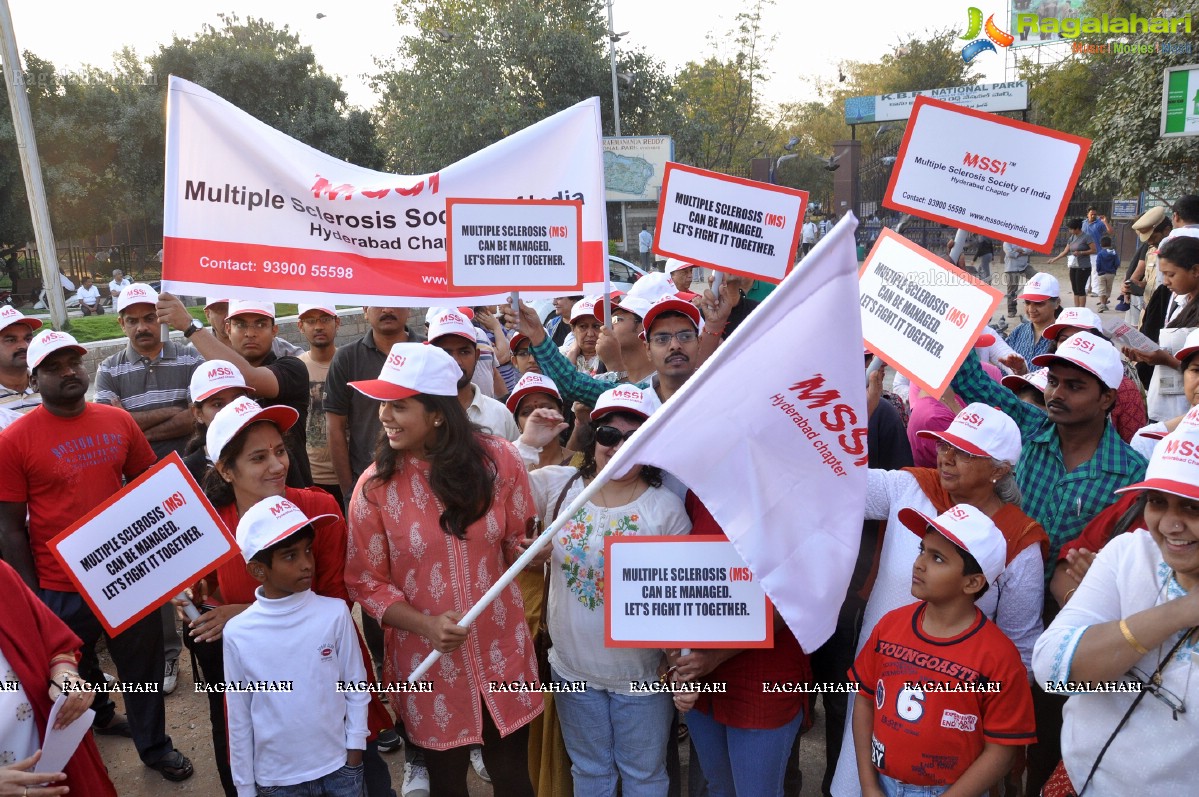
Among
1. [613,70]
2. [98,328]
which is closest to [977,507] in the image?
[98,328]

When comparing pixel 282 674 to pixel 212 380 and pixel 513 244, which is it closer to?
pixel 212 380

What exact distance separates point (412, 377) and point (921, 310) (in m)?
2.04

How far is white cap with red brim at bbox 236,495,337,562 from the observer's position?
310cm

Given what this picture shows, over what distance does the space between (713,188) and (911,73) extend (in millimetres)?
51701

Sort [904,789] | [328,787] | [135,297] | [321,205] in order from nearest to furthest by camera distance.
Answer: [904,789] → [328,787] → [321,205] → [135,297]

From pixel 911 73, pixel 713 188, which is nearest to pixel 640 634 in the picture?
pixel 713 188

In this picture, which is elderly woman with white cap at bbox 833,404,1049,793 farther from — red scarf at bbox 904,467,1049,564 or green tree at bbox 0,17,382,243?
green tree at bbox 0,17,382,243

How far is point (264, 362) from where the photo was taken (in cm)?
546

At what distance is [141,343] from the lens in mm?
5180

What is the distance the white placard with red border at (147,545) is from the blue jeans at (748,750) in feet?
5.86

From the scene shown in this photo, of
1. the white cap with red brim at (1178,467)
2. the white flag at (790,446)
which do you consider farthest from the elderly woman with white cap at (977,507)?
the white cap with red brim at (1178,467)

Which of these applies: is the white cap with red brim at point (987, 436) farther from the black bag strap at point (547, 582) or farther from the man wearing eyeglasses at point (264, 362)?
the man wearing eyeglasses at point (264, 362)

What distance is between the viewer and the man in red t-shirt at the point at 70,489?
4.22 m

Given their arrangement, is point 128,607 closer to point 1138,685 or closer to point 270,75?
point 1138,685
